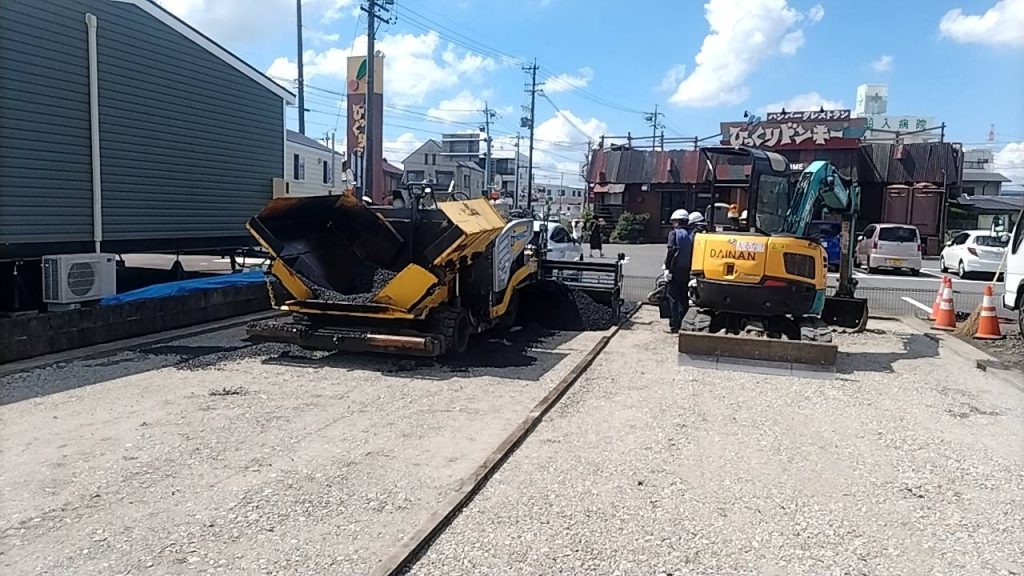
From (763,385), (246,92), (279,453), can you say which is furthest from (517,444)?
(246,92)

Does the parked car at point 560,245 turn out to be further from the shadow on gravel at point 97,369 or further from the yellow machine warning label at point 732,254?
the shadow on gravel at point 97,369

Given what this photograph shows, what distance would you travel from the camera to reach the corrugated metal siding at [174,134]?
10.6m

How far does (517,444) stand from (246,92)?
10.6 meters

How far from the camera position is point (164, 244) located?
466 inches

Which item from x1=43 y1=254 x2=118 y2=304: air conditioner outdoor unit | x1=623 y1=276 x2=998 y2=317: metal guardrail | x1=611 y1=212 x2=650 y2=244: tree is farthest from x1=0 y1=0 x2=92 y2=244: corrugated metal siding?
x1=611 y1=212 x2=650 y2=244: tree

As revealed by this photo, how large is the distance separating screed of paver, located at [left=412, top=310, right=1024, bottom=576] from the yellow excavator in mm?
1101

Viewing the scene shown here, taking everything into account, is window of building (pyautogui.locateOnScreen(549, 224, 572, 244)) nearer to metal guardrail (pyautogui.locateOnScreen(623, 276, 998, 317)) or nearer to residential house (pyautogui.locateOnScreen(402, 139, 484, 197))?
metal guardrail (pyautogui.locateOnScreen(623, 276, 998, 317))

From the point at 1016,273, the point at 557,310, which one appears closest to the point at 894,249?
the point at 1016,273

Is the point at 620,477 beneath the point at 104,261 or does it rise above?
beneath

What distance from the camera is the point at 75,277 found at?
8.99 metres

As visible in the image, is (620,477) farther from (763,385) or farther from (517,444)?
(763,385)

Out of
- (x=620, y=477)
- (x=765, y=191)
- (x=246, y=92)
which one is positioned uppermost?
(x=246, y=92)

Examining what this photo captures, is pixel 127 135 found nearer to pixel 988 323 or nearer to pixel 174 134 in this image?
pixel 174 134

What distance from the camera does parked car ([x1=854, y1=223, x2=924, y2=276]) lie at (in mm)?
22969
